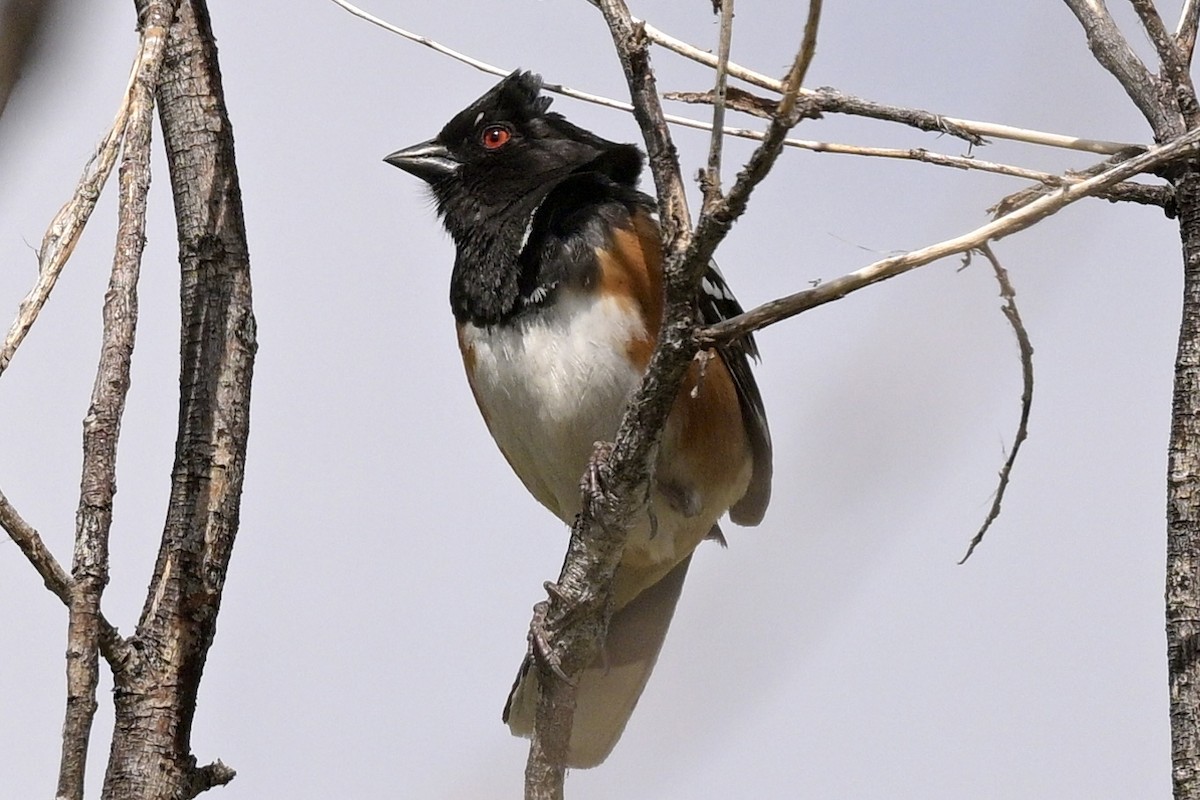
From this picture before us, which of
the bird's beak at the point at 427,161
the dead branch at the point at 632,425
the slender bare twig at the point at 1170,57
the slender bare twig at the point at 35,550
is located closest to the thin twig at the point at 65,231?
the slender bare twig at the point at 35,550

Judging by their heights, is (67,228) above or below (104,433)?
above

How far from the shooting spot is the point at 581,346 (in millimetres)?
2797

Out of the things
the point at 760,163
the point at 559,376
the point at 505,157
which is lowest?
the point at 760,163

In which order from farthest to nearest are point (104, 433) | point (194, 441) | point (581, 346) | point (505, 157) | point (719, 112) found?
point (505, 157)
point (581, 346)
point (194, 441)
point (104, 433)
point (719, 112)

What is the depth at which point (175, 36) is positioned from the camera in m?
2.38

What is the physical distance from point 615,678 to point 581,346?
3.09 ft

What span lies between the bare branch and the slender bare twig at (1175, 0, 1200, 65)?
0.06m

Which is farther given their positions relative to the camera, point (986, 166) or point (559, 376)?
point (559, 376)

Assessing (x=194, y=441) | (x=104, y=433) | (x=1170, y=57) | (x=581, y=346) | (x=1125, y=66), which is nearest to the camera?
(x=104, y=433)

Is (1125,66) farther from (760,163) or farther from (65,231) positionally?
(65,231)

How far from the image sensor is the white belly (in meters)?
2.79

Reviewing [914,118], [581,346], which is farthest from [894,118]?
[581,346]

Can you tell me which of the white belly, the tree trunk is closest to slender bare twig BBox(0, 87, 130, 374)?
the tree trunk

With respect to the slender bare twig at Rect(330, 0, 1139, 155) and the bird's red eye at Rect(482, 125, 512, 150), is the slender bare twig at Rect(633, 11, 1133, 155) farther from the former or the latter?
the bird's red eye at Rect(482, 125, 512, 150)
